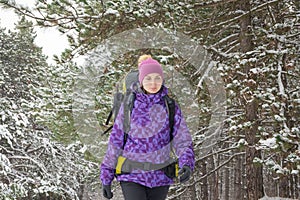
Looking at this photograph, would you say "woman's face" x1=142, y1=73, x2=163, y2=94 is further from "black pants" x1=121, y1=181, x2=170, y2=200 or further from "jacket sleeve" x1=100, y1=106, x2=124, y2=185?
"black pants" x1=121, y1=181, x2=170, y2=200

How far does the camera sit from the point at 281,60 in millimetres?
6918

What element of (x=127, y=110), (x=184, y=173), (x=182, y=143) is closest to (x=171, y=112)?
(x=182, y=143)

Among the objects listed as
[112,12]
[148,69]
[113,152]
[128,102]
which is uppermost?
[112,12]

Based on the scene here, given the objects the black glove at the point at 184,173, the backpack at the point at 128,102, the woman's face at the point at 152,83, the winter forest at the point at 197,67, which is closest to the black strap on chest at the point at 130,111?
the backpack at the point at 128,102

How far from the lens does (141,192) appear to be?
3545 millimetres

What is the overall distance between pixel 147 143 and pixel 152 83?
1.81 feet

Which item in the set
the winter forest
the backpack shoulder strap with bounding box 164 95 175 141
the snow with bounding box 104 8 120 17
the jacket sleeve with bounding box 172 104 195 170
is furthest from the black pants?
the snow with bounding box 104 8 120 17

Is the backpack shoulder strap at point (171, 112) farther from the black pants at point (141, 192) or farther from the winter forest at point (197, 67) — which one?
the winter forest at point (197, 67)

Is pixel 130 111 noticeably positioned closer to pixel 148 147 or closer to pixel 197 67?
pixel 148 147

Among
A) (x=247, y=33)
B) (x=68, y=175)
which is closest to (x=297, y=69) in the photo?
(x=247, y=33)

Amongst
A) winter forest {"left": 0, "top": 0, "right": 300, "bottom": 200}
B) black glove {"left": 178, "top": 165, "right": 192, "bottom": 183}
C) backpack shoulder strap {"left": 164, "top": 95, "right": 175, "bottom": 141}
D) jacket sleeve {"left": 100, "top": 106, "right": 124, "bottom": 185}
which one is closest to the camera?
black glove {"left": 178, "top": 165, "right": 192, "bottom": 183}

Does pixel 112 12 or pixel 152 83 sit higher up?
pixel 112 12

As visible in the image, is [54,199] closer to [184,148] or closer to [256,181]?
[256,181]

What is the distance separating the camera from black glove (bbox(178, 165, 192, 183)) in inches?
137
